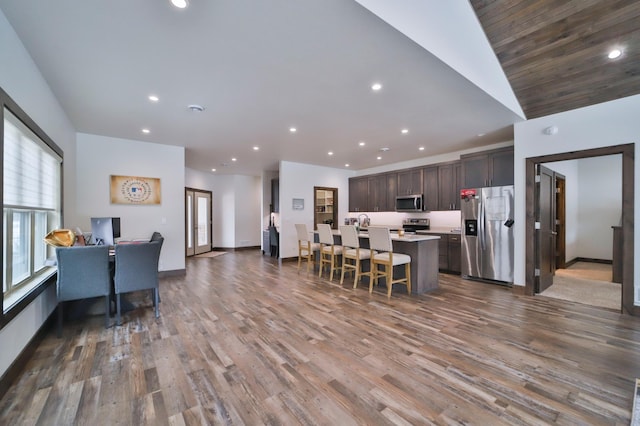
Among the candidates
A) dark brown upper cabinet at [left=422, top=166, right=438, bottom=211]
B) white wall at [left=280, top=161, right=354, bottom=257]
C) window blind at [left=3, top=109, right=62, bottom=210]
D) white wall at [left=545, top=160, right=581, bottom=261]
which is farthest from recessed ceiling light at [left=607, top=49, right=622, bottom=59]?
white wall at [left=280, top=161, right=354, bottom=257]

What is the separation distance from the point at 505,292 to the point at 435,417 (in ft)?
11.4

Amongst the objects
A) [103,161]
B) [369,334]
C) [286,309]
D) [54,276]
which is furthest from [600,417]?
[103,161]

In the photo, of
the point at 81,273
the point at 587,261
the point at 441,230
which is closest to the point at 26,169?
the point at 81,273

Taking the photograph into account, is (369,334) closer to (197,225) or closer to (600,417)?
(600,417)

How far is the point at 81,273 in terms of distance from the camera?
9.37 feet

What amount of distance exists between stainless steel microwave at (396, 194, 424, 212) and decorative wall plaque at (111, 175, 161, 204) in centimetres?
Answer: 541

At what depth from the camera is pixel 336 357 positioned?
2.30 meters

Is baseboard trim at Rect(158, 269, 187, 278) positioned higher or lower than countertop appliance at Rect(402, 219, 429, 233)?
lower

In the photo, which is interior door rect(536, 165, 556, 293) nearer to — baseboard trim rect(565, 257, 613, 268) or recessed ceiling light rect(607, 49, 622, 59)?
recessed ceiling light rect(607, 49, 622, 59)

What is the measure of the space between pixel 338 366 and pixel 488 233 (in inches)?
156

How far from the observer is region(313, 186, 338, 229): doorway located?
26.2ft

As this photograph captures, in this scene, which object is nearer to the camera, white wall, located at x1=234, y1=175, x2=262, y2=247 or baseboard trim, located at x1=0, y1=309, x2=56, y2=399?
baseboard trim, located at x1=0, y1=309, x2=56, y2=399

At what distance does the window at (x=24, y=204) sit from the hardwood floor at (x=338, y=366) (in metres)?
0.66

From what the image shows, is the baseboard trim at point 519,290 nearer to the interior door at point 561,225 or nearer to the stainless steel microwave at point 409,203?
the stainless steel microwave at point 409,203
